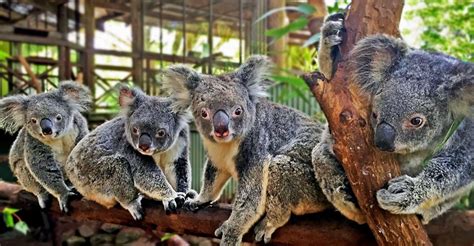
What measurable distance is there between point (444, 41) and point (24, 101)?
299cm

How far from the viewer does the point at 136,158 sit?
238 cm

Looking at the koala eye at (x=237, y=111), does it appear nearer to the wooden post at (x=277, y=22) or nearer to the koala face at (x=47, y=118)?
the koala face at (x=47, y=118)

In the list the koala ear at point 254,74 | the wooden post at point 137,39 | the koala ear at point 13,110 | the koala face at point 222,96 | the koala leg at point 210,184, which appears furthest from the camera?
the wooden post at point 137,39

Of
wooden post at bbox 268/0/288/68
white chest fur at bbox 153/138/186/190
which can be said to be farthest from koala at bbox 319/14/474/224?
wooden post at bbox 268/0/288/68

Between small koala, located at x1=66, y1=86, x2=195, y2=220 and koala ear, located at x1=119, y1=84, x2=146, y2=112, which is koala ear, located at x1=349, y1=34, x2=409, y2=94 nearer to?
small koala, located at x1=66, y1=86, x2=195, y2=220

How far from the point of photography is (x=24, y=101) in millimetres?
2766

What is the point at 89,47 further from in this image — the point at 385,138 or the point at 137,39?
the point at 385,138

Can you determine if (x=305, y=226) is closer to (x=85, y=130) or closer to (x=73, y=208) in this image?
(x=73, y=208)

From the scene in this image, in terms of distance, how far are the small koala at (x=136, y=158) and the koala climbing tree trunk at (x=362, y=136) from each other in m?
0.94

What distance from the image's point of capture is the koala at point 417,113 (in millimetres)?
1521

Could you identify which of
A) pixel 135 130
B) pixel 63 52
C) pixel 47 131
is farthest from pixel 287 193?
pixel 63 52

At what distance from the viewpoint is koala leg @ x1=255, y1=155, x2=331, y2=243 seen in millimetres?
1825

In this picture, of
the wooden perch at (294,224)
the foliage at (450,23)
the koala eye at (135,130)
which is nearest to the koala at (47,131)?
the wooden perch at (294,224)

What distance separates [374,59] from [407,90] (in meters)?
0.15
